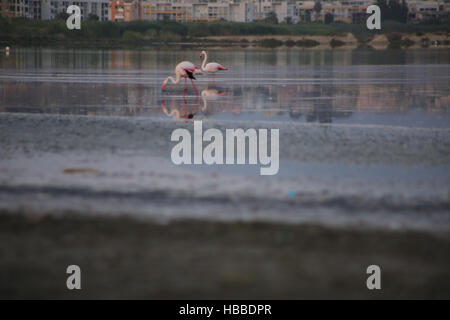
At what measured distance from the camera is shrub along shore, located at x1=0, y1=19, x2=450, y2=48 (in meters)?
82.7

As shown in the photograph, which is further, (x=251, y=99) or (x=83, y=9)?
(x=83, y=9)

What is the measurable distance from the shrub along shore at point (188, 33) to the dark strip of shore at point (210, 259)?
73.4 metres

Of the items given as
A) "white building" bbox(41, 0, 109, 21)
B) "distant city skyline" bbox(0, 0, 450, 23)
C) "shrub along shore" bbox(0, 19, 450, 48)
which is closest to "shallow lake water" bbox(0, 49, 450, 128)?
"shrub along shore" bbox(0, 19, 450, 48)

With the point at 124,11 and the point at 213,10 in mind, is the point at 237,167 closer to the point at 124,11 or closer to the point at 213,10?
the point at 124,11

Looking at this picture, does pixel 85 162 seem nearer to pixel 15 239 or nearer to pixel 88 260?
pixel 15 239

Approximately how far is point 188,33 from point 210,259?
9027 centimetres

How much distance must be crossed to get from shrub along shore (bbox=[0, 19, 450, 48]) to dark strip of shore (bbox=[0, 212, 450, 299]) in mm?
73358

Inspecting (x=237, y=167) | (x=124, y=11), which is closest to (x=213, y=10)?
(x=124, y=11)

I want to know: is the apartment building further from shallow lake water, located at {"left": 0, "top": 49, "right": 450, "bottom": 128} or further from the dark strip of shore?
the dark strip of shore

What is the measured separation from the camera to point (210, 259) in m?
4.40

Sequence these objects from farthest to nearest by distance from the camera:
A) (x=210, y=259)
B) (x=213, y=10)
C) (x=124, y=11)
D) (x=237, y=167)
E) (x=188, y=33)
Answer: (x=213, y=10), (x=124, y=11), (x=188, y=33), (x=237, y=167), (x=210, y=259)

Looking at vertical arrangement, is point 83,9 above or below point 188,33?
A: above

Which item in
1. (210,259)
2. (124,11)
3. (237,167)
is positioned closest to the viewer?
(210,259)

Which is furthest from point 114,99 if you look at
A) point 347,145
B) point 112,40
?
point 112,40
